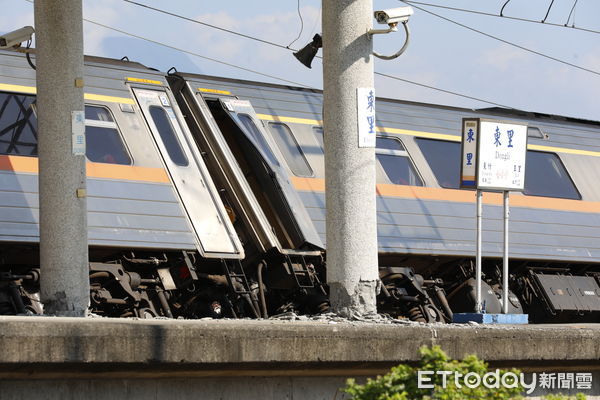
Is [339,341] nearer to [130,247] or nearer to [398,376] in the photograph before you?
[398,376]

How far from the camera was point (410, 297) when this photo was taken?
1496 centimetres

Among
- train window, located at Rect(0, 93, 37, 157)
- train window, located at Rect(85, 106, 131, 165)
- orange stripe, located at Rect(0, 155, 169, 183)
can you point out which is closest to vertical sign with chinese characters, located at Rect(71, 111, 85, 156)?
orange stripe, located at Rect(0, 155, 169, 183)

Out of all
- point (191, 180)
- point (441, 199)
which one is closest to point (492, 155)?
point (441, 199)

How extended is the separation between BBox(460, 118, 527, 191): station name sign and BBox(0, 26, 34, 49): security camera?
17.0ft

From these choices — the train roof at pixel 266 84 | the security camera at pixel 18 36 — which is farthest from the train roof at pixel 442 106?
the security camera at pixel 18 36

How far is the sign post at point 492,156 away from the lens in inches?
519

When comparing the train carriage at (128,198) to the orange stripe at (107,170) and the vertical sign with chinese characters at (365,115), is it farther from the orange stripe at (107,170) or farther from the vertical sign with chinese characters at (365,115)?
the vertical sign with chinese characters at (365,115)

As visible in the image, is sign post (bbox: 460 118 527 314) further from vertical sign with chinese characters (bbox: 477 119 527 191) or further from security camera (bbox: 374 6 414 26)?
security camera (bbox: 374 6 414 26)

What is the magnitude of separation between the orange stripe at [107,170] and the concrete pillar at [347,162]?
368cm

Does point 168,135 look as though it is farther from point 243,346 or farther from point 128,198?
point 243,346

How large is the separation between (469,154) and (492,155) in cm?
30

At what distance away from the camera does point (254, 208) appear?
13.7 m

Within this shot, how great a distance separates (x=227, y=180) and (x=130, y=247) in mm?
1769

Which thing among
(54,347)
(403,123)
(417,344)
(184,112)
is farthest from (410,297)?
(54,347)
